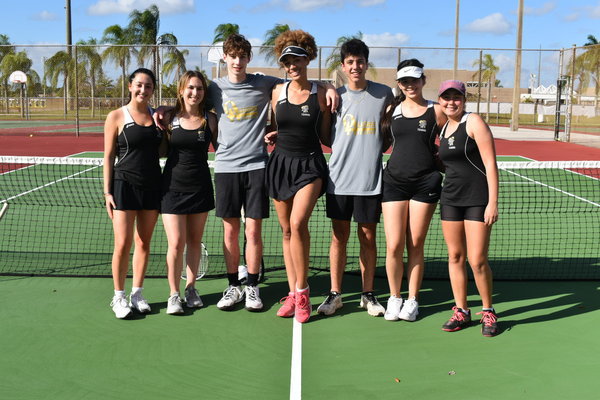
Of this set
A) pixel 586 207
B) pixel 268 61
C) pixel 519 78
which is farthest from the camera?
pixel 519 78

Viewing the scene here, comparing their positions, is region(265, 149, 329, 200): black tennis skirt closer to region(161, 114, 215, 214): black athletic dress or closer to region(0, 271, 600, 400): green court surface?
region(161, 114, 215, 214): black athletic dress

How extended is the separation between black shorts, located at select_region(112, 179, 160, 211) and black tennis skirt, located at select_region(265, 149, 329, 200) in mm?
952

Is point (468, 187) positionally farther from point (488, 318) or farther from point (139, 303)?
point (139, 303)

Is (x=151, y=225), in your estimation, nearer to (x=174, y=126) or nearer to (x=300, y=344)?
(x=174, y=126)

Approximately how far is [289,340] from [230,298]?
2.78 ft

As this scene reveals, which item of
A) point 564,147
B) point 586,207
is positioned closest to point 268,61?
point 564,147

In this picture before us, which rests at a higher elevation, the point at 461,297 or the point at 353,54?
the point at 353,54

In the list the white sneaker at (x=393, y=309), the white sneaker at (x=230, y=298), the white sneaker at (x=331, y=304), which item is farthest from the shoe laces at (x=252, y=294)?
the white sneaker at (x=393, y=309)

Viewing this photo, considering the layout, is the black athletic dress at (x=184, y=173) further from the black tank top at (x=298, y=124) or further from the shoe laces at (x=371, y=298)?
the shoe laces at (x=371, y=298)

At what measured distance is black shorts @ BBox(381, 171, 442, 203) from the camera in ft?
16.2

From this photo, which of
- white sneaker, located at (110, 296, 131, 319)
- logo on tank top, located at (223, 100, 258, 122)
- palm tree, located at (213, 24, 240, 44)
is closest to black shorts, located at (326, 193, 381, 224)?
logo on tank top, located at (223, 100, 258, 122)

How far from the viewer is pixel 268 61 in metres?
21.8

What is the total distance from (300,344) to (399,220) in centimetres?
121

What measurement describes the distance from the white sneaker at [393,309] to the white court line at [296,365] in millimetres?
695
